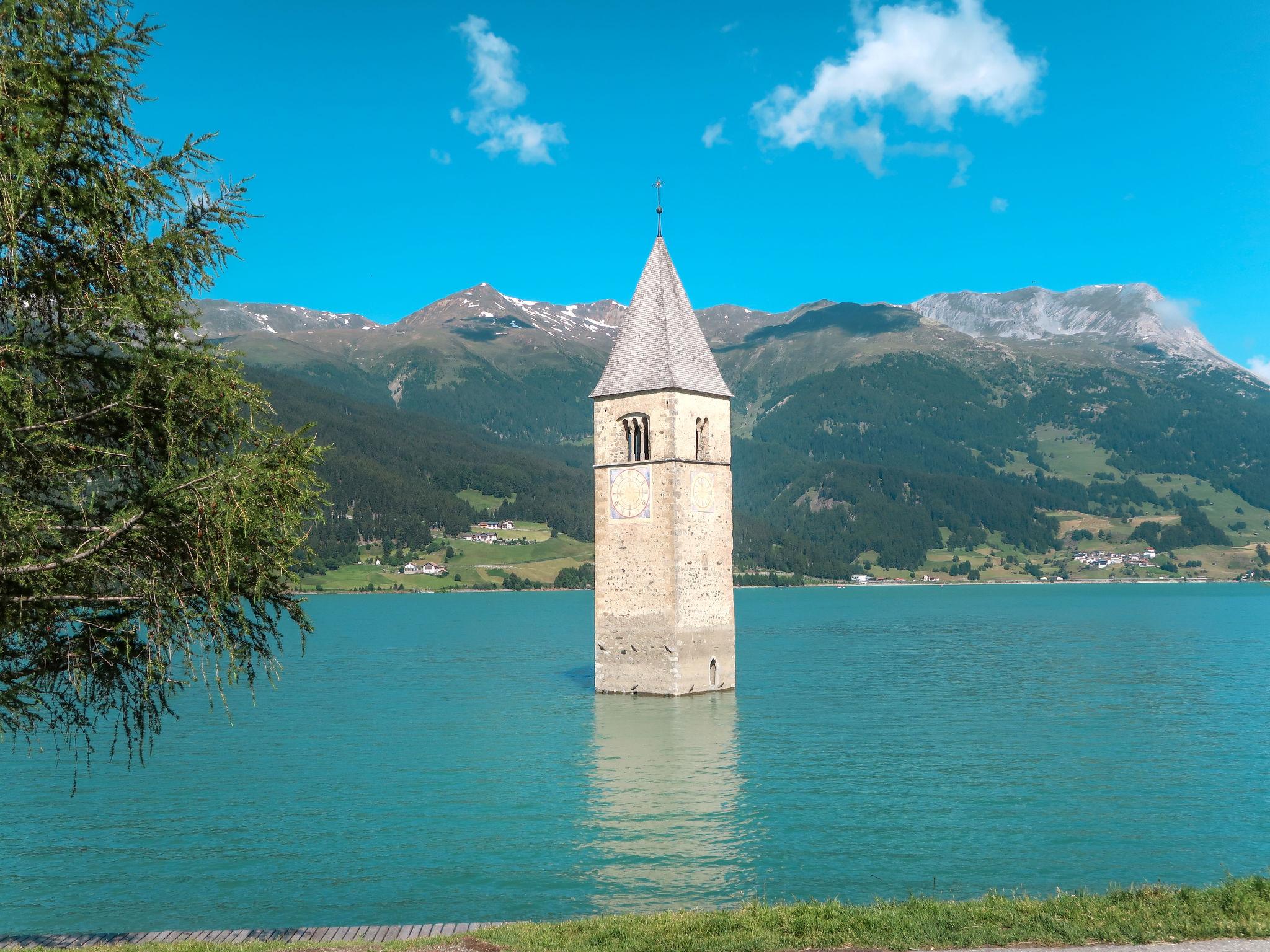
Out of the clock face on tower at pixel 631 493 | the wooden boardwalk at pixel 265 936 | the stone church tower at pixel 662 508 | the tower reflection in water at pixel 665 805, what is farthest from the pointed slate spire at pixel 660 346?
the wooden boardwalk at pixel 265 936

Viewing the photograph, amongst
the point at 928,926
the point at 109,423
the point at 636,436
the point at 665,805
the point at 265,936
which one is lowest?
the point at 665,805

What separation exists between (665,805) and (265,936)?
46.2 ft

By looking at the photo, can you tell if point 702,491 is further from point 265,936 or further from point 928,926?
point 928,926

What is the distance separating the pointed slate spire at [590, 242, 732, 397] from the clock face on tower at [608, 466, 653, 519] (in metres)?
3.32

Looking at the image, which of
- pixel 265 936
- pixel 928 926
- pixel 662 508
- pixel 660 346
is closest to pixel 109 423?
pixel 265 936

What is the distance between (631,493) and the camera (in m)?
47.0

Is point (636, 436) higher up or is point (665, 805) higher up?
point (636, 436)

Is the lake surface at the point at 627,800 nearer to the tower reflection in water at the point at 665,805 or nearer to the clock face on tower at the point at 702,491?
the tower reflection in water at the point at 665,805

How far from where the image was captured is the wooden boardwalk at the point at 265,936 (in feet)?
56.5

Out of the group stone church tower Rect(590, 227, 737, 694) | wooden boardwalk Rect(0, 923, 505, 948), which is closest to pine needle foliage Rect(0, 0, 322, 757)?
wooden boardwalk Rect(0, 923, 505, 948)

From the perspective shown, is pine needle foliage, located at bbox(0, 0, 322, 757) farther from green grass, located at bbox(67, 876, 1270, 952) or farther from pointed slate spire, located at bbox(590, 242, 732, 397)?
pointed slate spire, located at bbox(590, 242, 732, 397)

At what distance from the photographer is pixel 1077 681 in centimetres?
6081

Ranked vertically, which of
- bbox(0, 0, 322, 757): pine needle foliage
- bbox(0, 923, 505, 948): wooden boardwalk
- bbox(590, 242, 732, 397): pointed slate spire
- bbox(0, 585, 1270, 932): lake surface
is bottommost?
bbox(0, 585, 1270, 932): lake surface

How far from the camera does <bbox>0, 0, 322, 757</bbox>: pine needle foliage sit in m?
12.8
